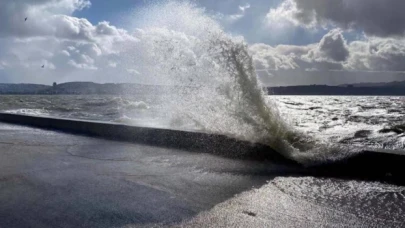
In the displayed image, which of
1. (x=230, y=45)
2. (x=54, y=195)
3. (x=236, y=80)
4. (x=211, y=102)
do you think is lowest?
(x=54, y=195)

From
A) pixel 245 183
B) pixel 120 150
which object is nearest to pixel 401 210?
pixel 245 183

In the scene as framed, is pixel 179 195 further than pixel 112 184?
No

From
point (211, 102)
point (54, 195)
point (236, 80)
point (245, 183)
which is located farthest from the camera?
point (211, 102)

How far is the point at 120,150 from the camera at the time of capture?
567 centimetres

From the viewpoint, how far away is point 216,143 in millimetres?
5598

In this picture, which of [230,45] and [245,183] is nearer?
[245,183]

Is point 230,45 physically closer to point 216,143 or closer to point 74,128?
point 216,143

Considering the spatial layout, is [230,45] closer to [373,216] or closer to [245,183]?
[245,183]

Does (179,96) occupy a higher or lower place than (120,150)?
higher

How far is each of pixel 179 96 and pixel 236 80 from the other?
6.92ft

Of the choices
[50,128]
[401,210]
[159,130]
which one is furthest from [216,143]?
[50,128]

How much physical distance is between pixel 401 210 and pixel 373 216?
0.32m

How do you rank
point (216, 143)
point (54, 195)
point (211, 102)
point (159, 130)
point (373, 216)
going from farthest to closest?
point (211, 102), point (159, 130), point (216, 143), point (54, 195), point (373, 216)

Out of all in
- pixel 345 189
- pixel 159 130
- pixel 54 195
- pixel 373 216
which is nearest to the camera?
pixel 373 216
